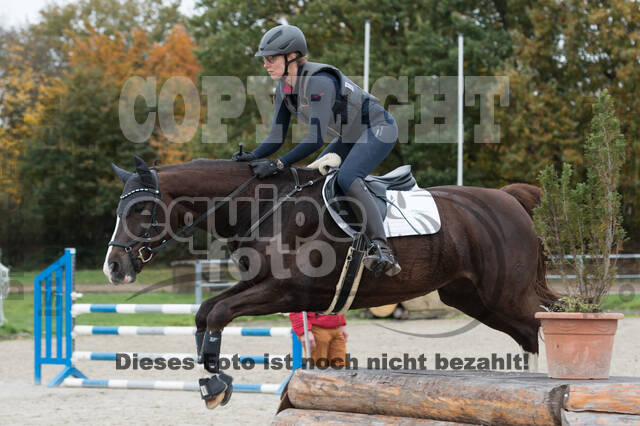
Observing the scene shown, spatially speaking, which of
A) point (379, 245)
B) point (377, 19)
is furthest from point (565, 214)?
point (377, 19)

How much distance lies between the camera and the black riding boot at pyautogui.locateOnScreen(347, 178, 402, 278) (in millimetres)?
4211

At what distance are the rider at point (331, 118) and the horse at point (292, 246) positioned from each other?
0.58 feet

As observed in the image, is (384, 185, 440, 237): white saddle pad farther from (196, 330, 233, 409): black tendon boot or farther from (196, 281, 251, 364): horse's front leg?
(196, 330, 233, 409): black tendon boot

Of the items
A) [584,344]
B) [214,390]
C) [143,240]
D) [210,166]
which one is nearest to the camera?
[584,344]

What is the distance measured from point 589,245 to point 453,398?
1.12 meters

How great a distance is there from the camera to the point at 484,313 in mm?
5008

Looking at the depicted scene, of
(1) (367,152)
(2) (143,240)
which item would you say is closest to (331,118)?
(1) (367,152)

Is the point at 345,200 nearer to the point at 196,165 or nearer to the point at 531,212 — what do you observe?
the point at 196,165

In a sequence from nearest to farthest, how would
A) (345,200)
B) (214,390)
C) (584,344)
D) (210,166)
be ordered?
(584,344) → (214,390) → (345,200) → (210,166)

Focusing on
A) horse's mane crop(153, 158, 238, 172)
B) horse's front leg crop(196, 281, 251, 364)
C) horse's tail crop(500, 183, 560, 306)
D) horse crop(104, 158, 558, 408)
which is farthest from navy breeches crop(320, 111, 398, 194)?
horse's tail crop(500, 183, 560, 306)

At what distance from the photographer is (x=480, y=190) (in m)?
5.10

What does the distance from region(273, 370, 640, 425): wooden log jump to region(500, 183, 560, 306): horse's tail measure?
1.20m

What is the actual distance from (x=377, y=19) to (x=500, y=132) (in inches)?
221

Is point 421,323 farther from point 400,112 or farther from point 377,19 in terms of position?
point 377,19
